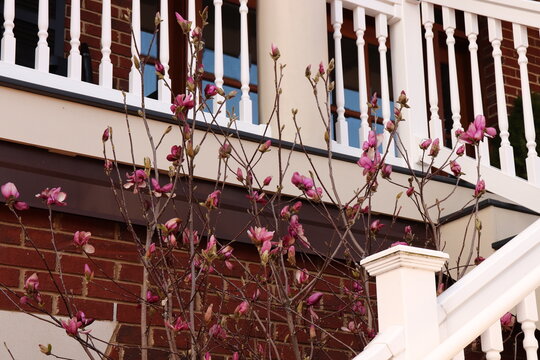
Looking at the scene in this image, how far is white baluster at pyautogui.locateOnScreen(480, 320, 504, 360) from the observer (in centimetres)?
239

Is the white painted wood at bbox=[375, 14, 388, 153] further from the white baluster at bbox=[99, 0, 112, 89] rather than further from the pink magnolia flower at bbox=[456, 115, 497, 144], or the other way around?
the white baluster at bbox=[99, 0, 112, 89]

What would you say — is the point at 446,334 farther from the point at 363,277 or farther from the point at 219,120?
the point at 219,120

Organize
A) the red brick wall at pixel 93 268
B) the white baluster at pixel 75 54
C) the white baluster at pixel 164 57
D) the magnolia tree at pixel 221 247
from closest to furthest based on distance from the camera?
the magnolia tree at pixel 221 247 → the red brick wall at pixel 93 268 → the white baluster at pixel 75 54 → the white baluster at pixel 164 57

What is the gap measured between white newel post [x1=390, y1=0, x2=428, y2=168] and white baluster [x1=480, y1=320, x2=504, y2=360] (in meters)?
2.26

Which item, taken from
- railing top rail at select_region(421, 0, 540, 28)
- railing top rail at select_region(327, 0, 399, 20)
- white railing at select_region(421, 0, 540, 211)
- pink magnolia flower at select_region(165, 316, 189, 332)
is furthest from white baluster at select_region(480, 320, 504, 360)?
railing top rail at select_region(421, 0, 540, 28)

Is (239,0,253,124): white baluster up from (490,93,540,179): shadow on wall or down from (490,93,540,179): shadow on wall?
down

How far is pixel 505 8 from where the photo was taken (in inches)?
189

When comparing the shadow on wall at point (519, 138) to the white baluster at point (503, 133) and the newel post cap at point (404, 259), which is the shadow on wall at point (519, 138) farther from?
the newel post cap at point (404, 259)

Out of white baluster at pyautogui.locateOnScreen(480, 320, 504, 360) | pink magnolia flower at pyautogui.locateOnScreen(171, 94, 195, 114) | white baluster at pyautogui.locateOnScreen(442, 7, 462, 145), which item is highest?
white baluster at pyautogui.locateOnScreen(442, 7, 462, 145)

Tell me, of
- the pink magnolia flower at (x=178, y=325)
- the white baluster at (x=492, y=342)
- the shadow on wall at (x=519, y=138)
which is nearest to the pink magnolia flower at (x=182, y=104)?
the pink magnolia flower at (x=178, y=325)

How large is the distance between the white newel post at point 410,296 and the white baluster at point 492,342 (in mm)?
144

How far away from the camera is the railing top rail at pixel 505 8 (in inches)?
187

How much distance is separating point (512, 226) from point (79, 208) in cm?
192

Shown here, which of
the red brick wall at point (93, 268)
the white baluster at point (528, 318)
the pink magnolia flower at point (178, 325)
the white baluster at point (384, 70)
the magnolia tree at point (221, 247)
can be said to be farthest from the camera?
the white baluster at point (384, 70)
